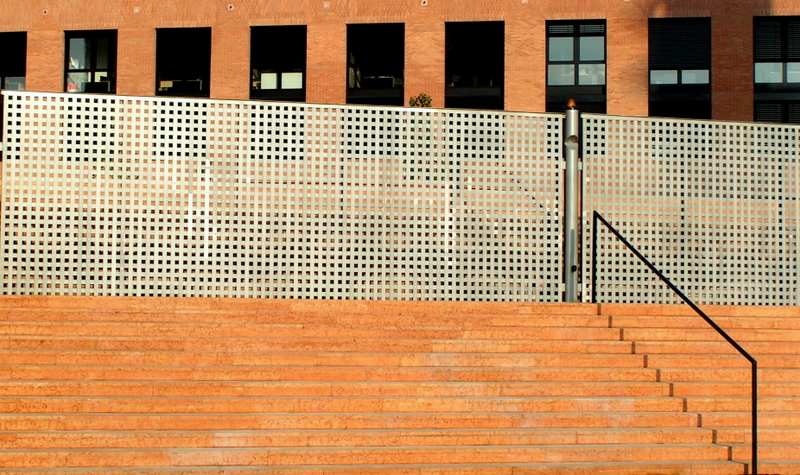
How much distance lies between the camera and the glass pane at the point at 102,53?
3288 cm

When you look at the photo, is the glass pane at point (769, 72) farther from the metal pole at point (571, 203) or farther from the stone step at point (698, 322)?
the stone step at point (698, 322)

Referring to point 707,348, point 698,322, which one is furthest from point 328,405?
point 698,322

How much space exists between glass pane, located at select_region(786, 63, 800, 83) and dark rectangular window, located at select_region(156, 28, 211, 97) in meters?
18.9

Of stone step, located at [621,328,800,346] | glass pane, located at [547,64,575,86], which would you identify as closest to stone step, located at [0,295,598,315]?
stone step, located at [621,328,800,346]

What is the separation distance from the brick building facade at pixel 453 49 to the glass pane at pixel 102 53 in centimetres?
34

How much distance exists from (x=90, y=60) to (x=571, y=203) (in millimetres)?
24289

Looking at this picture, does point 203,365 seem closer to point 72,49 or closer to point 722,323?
point 722,323

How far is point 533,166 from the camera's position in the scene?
43.5 feet

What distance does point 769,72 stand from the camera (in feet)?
101

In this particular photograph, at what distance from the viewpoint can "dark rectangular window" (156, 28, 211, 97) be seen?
32562 mm

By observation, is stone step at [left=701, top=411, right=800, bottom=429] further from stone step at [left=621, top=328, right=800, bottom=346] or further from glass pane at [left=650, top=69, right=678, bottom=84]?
glass pane at [left=650, top=69, right=678, bottom=84]

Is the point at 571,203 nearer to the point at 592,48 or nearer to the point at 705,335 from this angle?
the point at 705,335

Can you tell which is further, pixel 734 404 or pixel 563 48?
pixel 563 48

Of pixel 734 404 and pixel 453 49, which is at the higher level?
pixel 453 49
